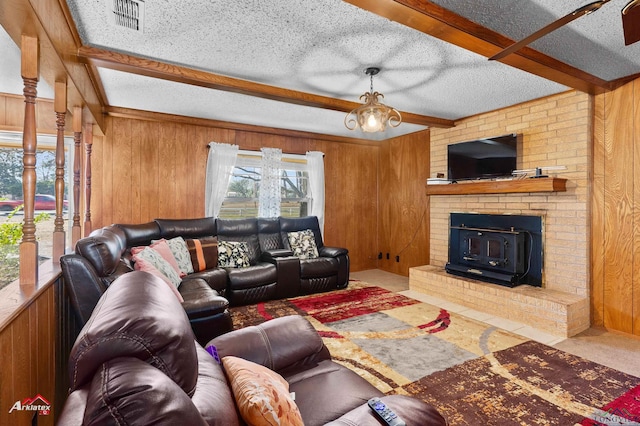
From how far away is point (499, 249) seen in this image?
13.2ft

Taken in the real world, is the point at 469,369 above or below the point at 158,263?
below

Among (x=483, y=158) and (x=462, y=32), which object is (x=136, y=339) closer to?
(x=462, y=32)

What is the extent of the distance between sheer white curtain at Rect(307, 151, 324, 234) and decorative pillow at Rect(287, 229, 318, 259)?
2.32ft

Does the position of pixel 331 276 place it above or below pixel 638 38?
below

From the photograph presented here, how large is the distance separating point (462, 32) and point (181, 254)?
11.5 ft

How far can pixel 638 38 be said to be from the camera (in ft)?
5.71

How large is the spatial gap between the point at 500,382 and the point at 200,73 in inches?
135

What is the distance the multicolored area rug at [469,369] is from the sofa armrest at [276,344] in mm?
889

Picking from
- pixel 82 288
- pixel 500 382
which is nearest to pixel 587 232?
pixel 500 382

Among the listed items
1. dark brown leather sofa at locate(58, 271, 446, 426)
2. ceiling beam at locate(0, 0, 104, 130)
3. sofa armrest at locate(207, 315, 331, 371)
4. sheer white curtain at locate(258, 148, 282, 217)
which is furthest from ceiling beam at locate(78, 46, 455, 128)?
sofa armrest at locate(207, 315, 331, 371)

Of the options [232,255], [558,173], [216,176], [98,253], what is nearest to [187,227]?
[232,255]

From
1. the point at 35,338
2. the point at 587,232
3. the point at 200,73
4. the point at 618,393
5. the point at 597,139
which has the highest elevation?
the point at 200,73

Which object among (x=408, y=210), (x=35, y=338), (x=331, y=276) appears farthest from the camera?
(x=408, y=210)

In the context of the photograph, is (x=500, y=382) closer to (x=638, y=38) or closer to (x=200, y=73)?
(x=638, y=38)
